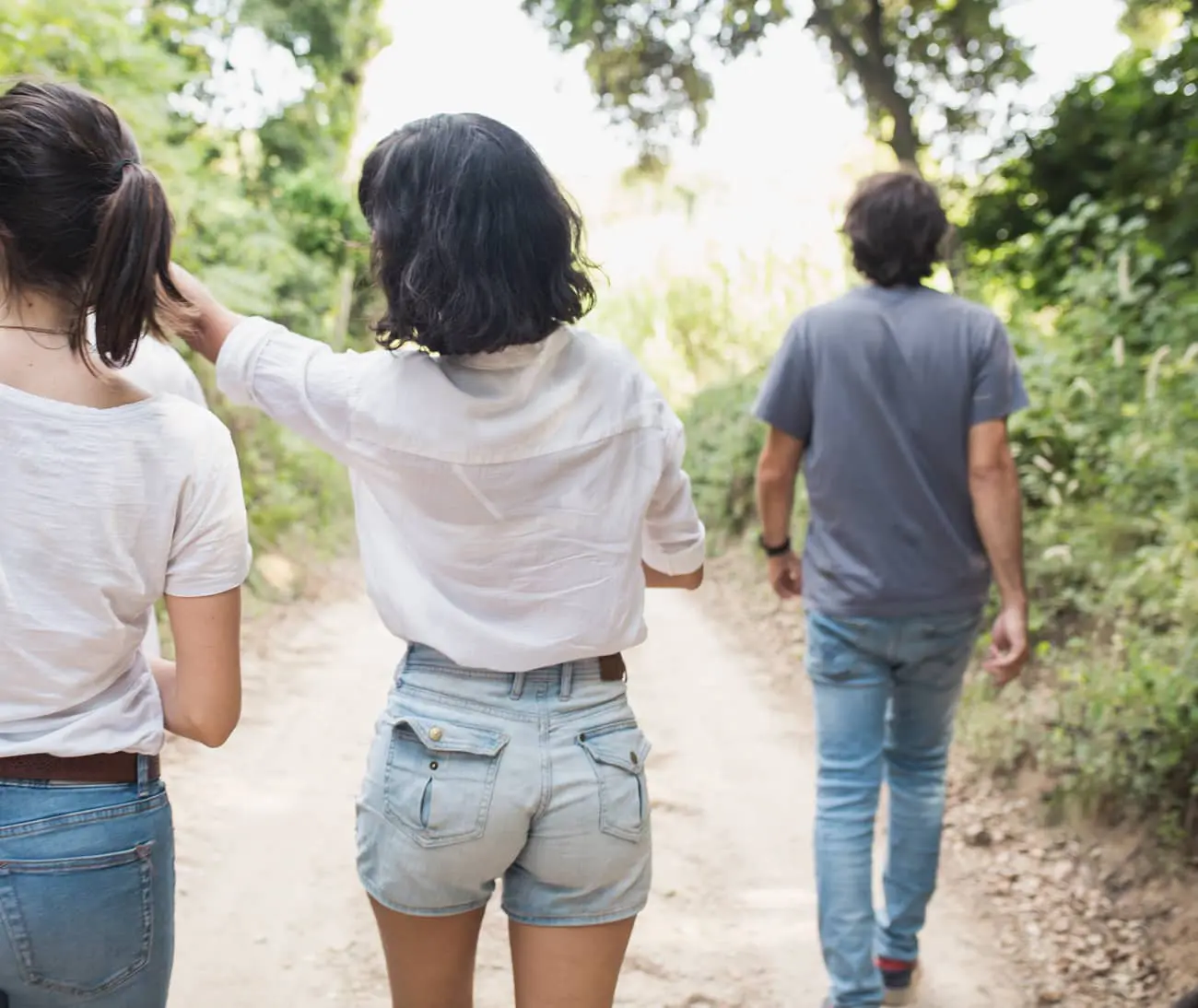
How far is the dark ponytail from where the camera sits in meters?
1.54

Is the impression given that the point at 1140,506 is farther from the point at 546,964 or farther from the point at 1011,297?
the point at 546,964

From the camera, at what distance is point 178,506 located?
1.62 metres

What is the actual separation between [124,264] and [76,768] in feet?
2.03

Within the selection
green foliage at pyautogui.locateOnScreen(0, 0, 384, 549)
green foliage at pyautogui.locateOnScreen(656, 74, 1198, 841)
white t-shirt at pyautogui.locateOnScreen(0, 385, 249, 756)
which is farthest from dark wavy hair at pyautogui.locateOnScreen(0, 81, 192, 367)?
green foliage at pyautogui.locateOnScreen(0, 0, 384, 549)

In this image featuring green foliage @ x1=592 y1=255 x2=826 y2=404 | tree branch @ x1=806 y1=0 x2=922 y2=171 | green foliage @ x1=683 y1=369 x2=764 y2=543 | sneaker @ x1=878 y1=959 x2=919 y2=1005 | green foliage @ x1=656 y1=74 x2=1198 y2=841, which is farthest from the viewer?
green foliage @ x1=592 y1=255 x2=826 y2=404

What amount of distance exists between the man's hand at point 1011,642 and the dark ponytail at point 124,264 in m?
2.40

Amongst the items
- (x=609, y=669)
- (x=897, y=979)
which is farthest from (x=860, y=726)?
(x=609, y=669)

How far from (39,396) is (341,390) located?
1.41 ft

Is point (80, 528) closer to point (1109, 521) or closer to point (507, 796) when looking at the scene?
point (507, 796)

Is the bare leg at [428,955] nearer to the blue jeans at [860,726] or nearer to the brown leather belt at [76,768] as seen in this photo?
the brown leather belt at [76,768]

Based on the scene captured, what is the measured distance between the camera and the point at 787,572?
359 centimetres

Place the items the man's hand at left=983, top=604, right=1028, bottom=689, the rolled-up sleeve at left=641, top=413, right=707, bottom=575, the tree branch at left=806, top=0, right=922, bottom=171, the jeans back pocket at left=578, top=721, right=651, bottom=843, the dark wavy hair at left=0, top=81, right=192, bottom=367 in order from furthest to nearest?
the tree branch at left=806, top=0, right=922, bottom=171, the man's hand at left=983, top=604, right=1028, bottom=689, the rolled-up sleeve at left=641, top=413, right=707, bottom=575, the jeans back pocket at left=578, top=721, right=651, bottom=843, the dark wavy hair at left=0, top=81, right=192, bottom=367

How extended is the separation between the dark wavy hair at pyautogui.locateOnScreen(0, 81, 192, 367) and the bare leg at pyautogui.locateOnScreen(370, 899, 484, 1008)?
0.95 m

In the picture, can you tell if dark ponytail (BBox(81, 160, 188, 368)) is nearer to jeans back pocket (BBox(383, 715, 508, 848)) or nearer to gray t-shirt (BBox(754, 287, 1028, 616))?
jeans back pocket (BBox(383, 715, 508, 848))
